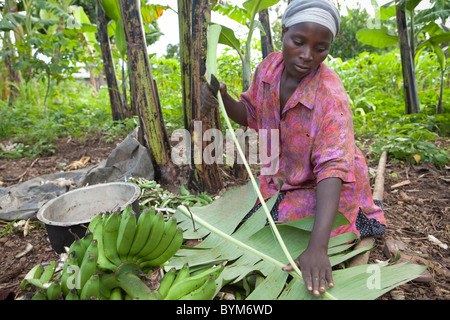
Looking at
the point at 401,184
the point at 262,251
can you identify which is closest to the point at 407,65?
the point at 401,184

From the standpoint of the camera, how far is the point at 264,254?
1.41 metres

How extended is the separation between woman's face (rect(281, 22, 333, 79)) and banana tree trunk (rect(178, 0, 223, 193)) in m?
0.95

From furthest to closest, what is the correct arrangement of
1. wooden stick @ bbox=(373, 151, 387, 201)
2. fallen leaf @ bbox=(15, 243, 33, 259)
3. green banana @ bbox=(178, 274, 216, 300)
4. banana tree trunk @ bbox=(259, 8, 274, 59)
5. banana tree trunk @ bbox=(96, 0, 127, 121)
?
banana tree trunk @ bbox=(96, 0, 127, 121) < banana tree trunk @ bbox=(259, 8, 274, 59) < wooden stick @ bbox=(373, 151, 387, 201) < fallen leaf @ bbox=(15, 243, 33, 259) < green banana @ bbox=(178, 274, 216, 300)

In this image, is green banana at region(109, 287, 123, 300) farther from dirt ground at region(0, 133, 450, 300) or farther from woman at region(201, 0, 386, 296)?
woman at region(201, 0, 386, 296)

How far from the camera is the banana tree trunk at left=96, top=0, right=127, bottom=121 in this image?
3824mm

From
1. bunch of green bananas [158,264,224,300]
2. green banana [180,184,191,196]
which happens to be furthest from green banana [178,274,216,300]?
green banana [180,184,191,196]

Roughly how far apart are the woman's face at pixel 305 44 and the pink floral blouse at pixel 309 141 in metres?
0.16

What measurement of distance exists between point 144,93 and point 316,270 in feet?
6.37

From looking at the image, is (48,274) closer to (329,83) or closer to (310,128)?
(310,128)

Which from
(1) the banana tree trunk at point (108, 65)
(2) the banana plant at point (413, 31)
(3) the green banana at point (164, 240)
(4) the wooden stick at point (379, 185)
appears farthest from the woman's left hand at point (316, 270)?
(1) the banana tree trunk at point (108, 65)

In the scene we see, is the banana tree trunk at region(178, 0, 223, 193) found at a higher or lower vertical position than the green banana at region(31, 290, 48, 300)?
higher

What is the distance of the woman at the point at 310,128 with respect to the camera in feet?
4.05
